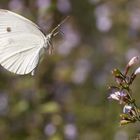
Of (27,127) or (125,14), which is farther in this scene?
(125,14)

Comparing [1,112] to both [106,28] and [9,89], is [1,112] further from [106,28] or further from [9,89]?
[106,28]

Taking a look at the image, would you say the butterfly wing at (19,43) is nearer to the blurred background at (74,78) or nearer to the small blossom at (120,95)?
the small blossom at (120,95)

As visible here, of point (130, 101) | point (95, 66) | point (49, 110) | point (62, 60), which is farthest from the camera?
point (95, 66)

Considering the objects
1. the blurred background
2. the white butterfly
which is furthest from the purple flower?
the blurred background

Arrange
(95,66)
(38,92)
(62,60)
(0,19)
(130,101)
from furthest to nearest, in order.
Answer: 1. (95,66)
2. (62,60)
3. (38,92)
4. (0,19)
5. (130,101)

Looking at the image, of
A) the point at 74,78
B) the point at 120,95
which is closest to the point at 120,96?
the point at 120,95

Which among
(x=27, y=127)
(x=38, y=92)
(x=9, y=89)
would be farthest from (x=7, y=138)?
(x=9, y=89)
